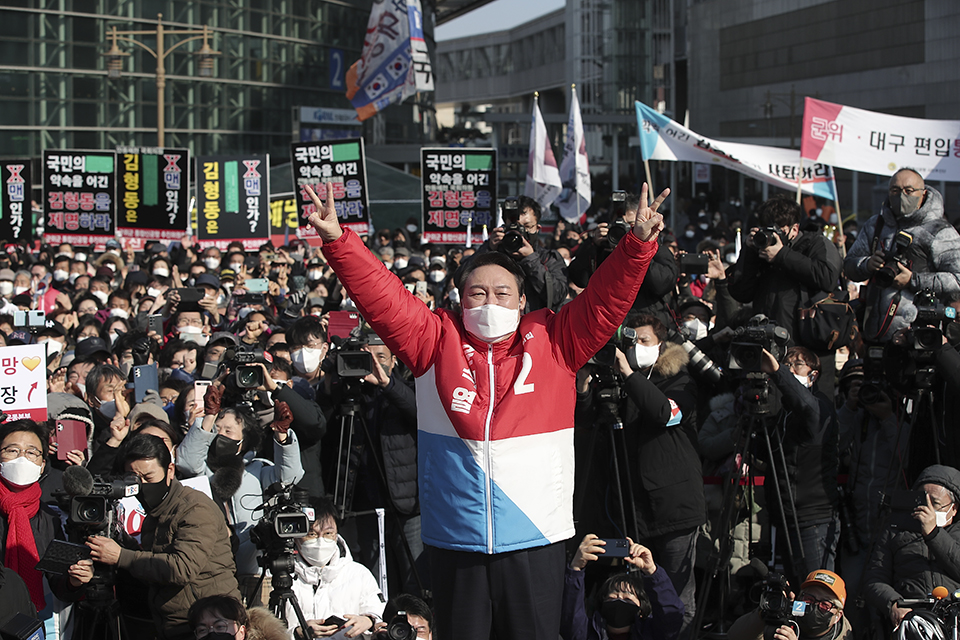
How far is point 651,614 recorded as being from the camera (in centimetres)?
474

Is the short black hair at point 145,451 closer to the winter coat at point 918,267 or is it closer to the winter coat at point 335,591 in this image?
the winter coat at point 335,591

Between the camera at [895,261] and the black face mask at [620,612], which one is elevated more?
the camera at [895,261]

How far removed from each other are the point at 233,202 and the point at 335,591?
11.2 meters

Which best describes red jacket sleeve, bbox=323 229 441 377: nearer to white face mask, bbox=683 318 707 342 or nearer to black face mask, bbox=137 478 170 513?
black face mask, bbox=137 478 170 513

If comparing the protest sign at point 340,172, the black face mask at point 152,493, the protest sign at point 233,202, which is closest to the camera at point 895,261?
the black face mask at point 152,493

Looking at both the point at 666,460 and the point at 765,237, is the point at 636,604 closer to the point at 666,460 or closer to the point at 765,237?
the point at 666,460

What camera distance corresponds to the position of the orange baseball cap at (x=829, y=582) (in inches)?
183

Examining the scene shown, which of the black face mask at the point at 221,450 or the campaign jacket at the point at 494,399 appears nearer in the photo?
the campaign jacket at the point at 494,399

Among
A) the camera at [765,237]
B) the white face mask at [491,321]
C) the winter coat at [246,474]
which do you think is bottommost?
the winter coat at [246,474]

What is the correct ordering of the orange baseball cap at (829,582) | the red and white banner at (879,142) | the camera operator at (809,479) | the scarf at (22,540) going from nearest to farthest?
the orange baseball cap at (829,582)
the scarf at (22,540)
the camera operator at (809,479)
the red and white banner at (879,142)

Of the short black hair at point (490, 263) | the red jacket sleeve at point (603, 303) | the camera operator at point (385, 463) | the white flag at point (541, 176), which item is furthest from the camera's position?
the white flag at point (541, 176)

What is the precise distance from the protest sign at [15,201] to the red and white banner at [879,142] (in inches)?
418

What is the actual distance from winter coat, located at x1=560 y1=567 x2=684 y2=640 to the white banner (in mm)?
7780

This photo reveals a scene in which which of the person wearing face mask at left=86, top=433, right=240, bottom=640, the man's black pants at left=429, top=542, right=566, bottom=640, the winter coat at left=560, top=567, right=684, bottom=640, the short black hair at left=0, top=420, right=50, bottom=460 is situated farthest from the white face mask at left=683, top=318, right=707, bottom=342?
the man's black pants at left=429, top=542, right=566, bottom=640
